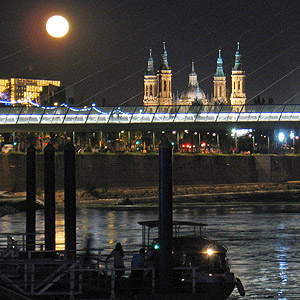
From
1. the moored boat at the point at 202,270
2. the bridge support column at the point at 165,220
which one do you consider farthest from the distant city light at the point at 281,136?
the bridge support column at the point at 165,220

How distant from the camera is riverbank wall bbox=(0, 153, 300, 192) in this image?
50.2 metres

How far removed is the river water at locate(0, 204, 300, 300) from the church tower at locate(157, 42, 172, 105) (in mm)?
145092

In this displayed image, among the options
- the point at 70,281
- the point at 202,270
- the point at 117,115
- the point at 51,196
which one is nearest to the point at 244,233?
the point at 51,196

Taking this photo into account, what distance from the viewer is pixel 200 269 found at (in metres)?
17.6

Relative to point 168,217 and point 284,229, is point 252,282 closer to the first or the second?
point 168,217

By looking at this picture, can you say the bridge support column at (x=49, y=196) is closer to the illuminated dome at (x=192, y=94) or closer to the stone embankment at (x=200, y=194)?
the stone embankment at (x=200, y=194)

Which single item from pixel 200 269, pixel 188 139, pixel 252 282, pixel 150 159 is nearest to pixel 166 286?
pixel 200 269

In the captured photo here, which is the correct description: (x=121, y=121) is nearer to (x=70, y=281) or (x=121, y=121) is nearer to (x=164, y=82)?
(x=70, y=281)

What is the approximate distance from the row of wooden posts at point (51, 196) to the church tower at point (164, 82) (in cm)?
17382

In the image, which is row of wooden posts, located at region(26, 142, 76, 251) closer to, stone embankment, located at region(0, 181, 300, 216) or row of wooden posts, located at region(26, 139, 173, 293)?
row of wooden posts, located at region(26, 139, 173, 293)

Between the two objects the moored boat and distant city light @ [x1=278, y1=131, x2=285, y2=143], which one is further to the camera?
distant city light @ [x1=278, y1=131, x2=285, y2=143]

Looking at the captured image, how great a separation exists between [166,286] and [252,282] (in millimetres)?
5995

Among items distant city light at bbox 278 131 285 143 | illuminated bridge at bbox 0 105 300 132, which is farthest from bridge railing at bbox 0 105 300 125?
distant city light at bbox 278 131 285 143

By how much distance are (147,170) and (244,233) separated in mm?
24537
